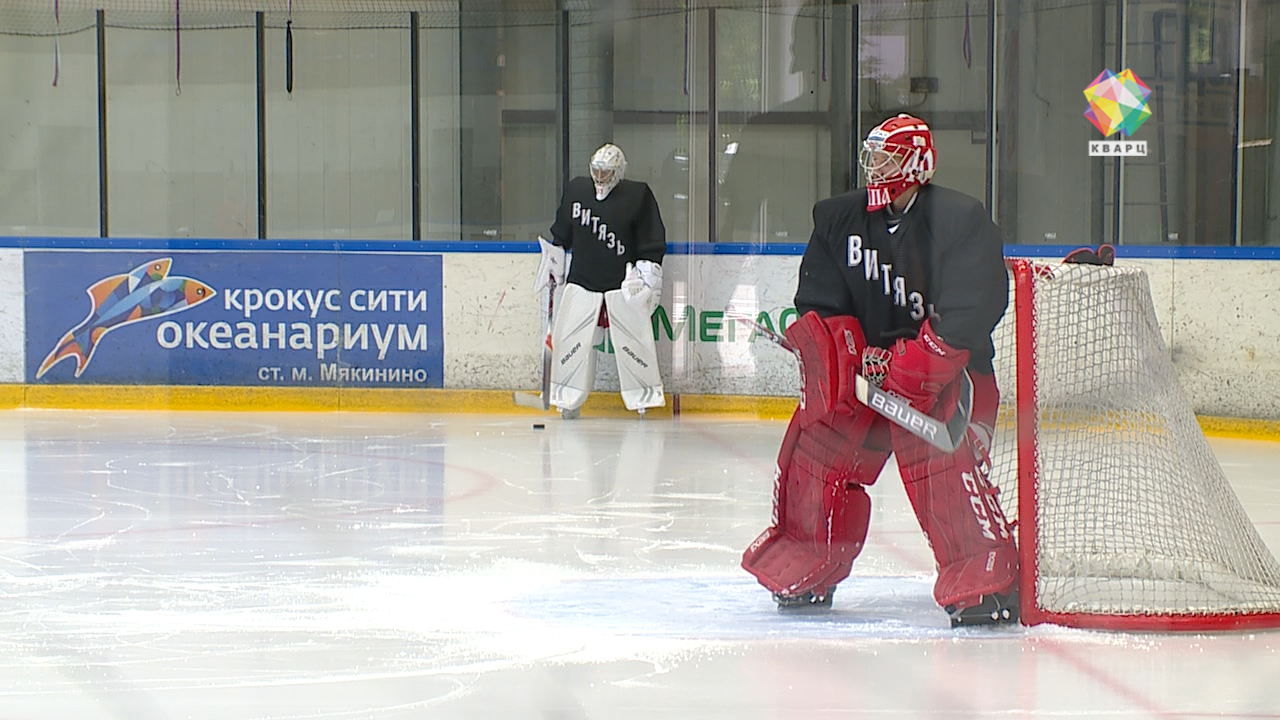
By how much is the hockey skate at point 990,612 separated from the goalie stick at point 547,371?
15.3ft

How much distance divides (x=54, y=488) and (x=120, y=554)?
1281 mm

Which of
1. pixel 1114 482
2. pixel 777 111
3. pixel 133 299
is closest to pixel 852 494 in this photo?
pixel 1114 482

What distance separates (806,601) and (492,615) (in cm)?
65

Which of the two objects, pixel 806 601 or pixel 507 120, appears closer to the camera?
pixel 806 601

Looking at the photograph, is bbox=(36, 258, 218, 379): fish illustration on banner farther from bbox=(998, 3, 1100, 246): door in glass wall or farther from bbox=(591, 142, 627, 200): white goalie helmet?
bbox=(998, 3, 1100, 246): door in glass wall

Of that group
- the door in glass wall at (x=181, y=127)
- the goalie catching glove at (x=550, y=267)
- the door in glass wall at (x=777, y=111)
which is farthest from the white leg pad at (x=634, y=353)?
the door in glass wall at (x=181, y=127)

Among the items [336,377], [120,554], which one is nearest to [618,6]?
[336,377]

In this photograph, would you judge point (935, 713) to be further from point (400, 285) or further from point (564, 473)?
point (400, 285)

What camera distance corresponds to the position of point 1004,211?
7.54 metres

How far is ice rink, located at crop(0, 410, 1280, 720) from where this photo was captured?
246cm

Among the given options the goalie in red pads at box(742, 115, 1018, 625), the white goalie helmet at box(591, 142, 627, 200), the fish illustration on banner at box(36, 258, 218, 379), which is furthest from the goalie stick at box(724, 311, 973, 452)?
the fish illustration on banner at box(36, 258, 218, 379)

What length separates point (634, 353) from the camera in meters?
7.54

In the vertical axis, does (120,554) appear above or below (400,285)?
below

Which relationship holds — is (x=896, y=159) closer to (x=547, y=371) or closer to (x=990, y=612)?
(x=990, y=612)
